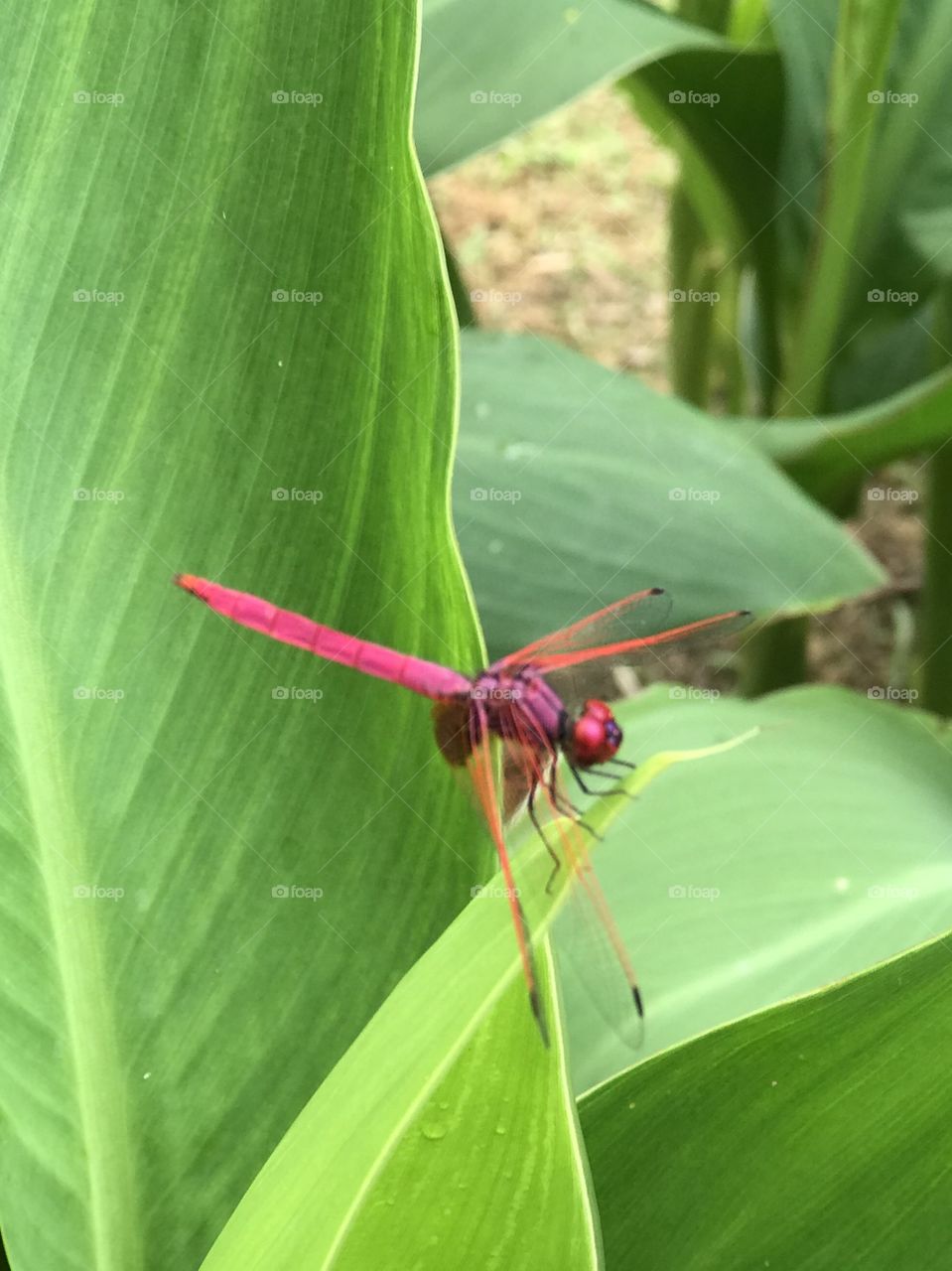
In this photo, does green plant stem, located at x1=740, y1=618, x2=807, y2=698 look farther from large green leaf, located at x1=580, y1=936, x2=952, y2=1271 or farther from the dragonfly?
large green leaf, located at x1=580, y1=936, x2=952, y2=1271

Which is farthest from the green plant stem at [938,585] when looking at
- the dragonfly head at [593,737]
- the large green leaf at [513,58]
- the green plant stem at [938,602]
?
the dragonfly head at [593,737]

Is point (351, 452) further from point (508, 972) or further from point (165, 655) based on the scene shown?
point (508, 972)

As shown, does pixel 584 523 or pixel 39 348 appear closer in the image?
pixel 39 348

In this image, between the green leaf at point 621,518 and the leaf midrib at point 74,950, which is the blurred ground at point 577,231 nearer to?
the green leaf at point 621,518

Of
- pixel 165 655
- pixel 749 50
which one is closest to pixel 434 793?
pixel 165 655

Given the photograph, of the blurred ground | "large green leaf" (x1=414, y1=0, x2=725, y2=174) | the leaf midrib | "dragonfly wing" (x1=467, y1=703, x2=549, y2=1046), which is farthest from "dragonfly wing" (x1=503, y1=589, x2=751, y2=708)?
the blurred ground

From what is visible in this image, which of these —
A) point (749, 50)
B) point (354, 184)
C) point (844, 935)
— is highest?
point (749, 50)

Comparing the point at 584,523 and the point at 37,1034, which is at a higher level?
the point at 584,523
